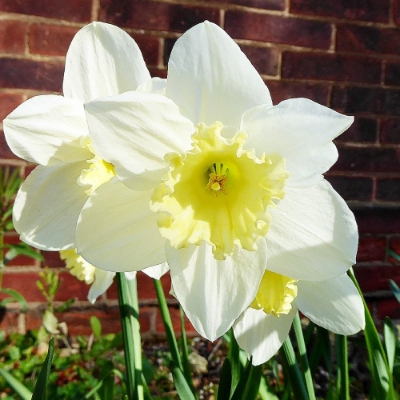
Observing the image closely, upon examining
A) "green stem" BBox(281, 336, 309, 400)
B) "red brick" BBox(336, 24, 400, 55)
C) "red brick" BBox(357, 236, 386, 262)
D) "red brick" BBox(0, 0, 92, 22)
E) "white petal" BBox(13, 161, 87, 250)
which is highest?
"red brick" BBox(0, 0, 92, 22)

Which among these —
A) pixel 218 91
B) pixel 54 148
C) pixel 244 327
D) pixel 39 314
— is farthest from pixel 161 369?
pixel 218 91

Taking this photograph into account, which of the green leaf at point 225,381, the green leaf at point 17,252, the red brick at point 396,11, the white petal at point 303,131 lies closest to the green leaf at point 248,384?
the green leaf at point 225,381

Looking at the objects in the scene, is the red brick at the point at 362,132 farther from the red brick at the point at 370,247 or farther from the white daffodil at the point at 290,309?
the white daffodil at the point at 290,309

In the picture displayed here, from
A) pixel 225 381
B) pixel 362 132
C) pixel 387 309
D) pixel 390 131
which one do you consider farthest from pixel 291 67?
pixel 225 381

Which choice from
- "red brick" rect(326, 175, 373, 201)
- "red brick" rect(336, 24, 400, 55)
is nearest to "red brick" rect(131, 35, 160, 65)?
"red brick" rect(336, 24, 400, 55)

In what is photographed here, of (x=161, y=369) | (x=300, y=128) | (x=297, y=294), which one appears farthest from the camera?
(x=161, y=369)

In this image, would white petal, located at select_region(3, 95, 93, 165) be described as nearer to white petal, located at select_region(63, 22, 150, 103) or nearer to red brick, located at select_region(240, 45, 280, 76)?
white petal, located at select_region(63, 22, 150, 103)

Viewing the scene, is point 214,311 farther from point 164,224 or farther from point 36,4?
point 36,4
